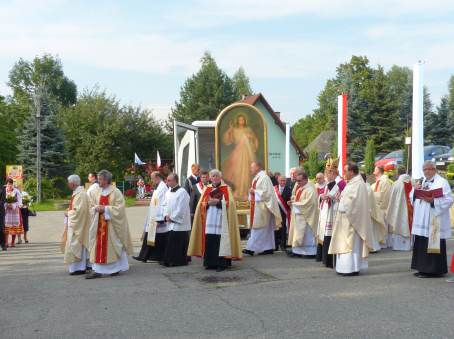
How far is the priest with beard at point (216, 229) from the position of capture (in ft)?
34.6

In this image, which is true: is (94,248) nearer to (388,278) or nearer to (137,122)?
(388,278)

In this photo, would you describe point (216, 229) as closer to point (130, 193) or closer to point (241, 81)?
point (130, 193)

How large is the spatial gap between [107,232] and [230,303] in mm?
3190

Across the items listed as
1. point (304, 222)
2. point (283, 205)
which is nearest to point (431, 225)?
point (304, 222)

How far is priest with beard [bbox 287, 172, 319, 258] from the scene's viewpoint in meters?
12.0

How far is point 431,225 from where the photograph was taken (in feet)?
30.2

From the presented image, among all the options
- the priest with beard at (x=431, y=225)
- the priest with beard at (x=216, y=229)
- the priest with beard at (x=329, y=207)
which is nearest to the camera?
the priest with beard at (x=431, y=225)

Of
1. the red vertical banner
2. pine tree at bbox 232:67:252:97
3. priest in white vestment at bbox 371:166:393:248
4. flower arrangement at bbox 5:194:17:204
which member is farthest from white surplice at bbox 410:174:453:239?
pine tree at bbox 232:67:252:97

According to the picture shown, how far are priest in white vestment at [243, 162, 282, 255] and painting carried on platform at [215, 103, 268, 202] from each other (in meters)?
2.73

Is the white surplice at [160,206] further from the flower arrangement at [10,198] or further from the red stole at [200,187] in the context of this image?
the flower arrangement at [10,198]

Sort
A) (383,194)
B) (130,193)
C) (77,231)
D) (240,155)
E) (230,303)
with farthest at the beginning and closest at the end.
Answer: (130,193) → (240,155) → (383,194) → (77,231) → (230,303)

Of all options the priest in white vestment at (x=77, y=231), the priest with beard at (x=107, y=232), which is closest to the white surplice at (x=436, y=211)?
the priest with beard at (x=107, y=232)

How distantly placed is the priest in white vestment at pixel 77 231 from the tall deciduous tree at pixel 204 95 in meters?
47.8

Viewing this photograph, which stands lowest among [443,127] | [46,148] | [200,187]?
[200,187]
